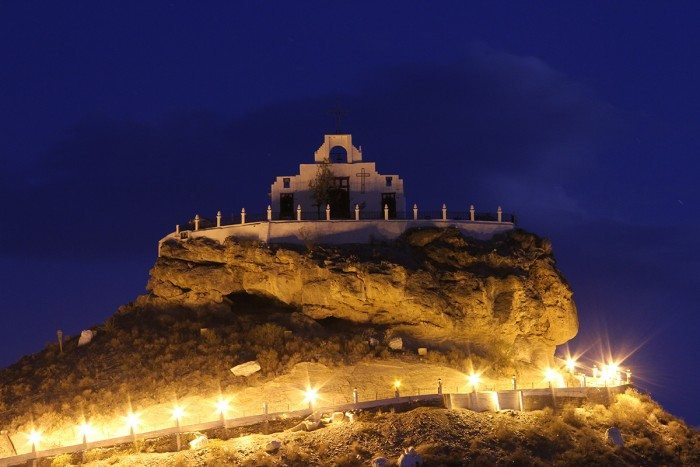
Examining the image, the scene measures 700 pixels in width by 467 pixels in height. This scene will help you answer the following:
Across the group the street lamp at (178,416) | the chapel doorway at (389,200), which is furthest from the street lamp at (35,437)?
the chapel doorway at (389,200)

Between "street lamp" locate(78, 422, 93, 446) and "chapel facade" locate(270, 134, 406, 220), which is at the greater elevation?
"chapel facade" locate(270, 134, 406, 220)

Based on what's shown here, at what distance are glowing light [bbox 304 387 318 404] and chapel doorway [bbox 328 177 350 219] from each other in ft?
45.4

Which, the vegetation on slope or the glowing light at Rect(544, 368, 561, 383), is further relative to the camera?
the glowing light at Rect(544, 368, 561, 383)

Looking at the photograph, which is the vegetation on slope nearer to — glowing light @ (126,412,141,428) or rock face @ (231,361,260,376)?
rock face @ (231,361,260,376)

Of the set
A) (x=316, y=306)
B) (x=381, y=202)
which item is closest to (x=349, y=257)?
(x=316, y=306)

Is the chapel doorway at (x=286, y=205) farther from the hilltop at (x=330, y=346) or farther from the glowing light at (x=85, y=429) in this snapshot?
the glowing light at (x=85, y=429)

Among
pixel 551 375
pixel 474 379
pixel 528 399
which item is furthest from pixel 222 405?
pixel 551 375

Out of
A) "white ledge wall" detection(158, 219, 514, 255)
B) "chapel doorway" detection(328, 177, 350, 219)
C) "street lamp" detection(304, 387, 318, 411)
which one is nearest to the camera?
"street lamp" detection(304, 387, 318, 411)

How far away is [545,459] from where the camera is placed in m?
34.6

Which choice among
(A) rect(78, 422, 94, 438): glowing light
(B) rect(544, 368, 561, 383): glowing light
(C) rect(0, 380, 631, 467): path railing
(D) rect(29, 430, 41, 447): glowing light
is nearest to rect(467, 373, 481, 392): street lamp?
(C) rect(0, 380, 631, 467): path railing

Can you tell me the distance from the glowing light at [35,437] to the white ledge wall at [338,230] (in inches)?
626

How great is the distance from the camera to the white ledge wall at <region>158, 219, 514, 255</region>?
4747cm

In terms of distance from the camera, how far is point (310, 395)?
38156mm

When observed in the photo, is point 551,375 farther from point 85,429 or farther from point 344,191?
point 85,429
